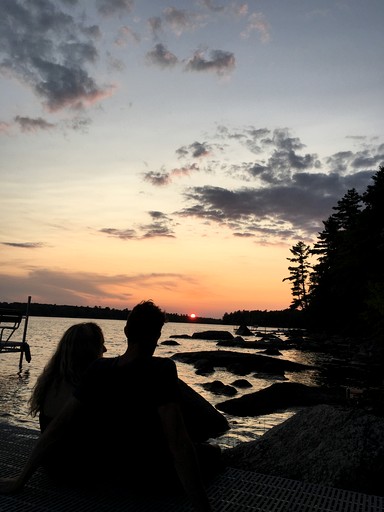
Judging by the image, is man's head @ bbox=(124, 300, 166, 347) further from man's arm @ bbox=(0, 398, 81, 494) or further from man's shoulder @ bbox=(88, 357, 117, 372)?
man's arm @ bbox=(0, 398, 81, 494)

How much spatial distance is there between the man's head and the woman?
105cm

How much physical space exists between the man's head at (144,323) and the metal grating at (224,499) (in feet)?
5.23

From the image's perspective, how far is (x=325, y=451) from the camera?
223 inches

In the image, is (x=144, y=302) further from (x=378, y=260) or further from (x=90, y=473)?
(x=378, y=260)

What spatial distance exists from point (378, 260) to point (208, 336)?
3462 cm

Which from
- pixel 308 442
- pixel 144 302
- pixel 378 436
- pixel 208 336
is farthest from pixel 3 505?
pixel 208 336

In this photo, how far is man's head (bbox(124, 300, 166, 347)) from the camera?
10.5ft

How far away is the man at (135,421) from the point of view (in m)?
3.07

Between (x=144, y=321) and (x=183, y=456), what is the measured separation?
0.98m

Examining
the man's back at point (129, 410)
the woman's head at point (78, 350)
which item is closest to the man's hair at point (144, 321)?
the man's back at point (129, 410)

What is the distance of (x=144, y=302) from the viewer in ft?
10.6

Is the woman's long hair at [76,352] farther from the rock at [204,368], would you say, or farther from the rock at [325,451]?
the rock at [204,368]

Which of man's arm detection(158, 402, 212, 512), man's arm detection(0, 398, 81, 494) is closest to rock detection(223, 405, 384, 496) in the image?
man's arm detection(158, 402, 212, 512)

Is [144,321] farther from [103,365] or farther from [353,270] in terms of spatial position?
[353,270]
